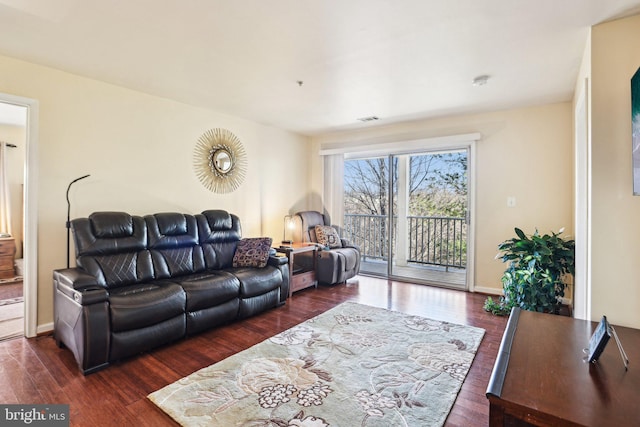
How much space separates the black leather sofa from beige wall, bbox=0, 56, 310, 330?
40 centimetres

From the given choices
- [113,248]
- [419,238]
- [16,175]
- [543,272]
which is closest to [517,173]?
[543,272]

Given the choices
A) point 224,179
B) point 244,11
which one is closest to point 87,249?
point 224,179

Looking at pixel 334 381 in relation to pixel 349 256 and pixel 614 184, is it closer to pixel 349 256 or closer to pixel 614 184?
pixel 614 184

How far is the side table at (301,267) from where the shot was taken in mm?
4238

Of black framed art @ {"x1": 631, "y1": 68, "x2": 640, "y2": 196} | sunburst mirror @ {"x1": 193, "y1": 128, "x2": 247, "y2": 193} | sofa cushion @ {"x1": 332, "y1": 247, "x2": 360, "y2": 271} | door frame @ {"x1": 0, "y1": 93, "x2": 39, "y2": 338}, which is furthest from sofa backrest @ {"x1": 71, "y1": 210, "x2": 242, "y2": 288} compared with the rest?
black framed art @ {"x1": 631, "y1": 68, "x2": 640, "y2": 196}

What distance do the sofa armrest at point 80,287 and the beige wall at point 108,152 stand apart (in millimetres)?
608

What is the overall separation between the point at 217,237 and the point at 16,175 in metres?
4.22

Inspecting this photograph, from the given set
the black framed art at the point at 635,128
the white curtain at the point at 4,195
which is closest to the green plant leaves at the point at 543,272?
the black framed art at the point at 635,128

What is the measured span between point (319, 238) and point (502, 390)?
13.6 feet

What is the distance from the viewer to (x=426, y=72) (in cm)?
298

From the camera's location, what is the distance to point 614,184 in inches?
79.1

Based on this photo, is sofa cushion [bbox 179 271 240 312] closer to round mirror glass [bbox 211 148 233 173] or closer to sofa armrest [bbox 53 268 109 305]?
sofa armrest [bbox 53 268 109 305]

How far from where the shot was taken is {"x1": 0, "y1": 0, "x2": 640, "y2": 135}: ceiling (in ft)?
6.61

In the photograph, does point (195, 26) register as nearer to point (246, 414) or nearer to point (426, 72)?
point (426, 72)
